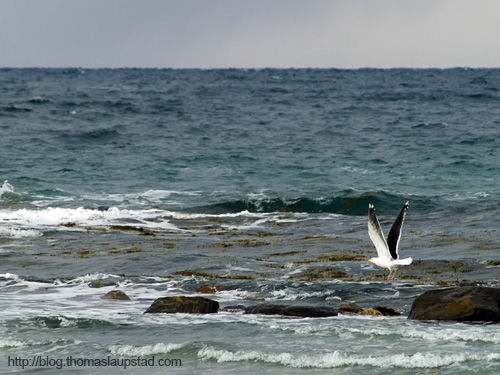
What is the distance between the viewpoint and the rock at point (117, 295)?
14.8m

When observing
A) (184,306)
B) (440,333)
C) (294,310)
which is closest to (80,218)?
(184,306)

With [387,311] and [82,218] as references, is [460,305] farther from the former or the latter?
[82,218]

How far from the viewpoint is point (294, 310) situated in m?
13.2

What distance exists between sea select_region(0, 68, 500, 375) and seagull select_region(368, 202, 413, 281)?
0.52m

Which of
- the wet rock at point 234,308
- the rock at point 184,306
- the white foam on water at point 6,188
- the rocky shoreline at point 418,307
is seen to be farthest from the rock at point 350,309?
the white foam on water at point 6,188

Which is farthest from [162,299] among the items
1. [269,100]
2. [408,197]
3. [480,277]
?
[269,100]

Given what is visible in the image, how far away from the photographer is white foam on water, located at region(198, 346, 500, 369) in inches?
418

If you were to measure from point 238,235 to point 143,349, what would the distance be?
1023cm

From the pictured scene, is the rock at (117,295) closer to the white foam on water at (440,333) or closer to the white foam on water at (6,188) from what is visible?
the white foam on water at (440,333)

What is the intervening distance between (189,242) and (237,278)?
4.25 metres

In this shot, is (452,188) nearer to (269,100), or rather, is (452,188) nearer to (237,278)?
(237,278)

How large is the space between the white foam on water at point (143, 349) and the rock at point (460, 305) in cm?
352

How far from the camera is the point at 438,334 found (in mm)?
11758

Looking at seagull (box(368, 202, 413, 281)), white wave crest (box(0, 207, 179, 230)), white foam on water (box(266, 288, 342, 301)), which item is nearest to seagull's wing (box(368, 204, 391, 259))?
seagull (box(368, 202, 413, 281))
